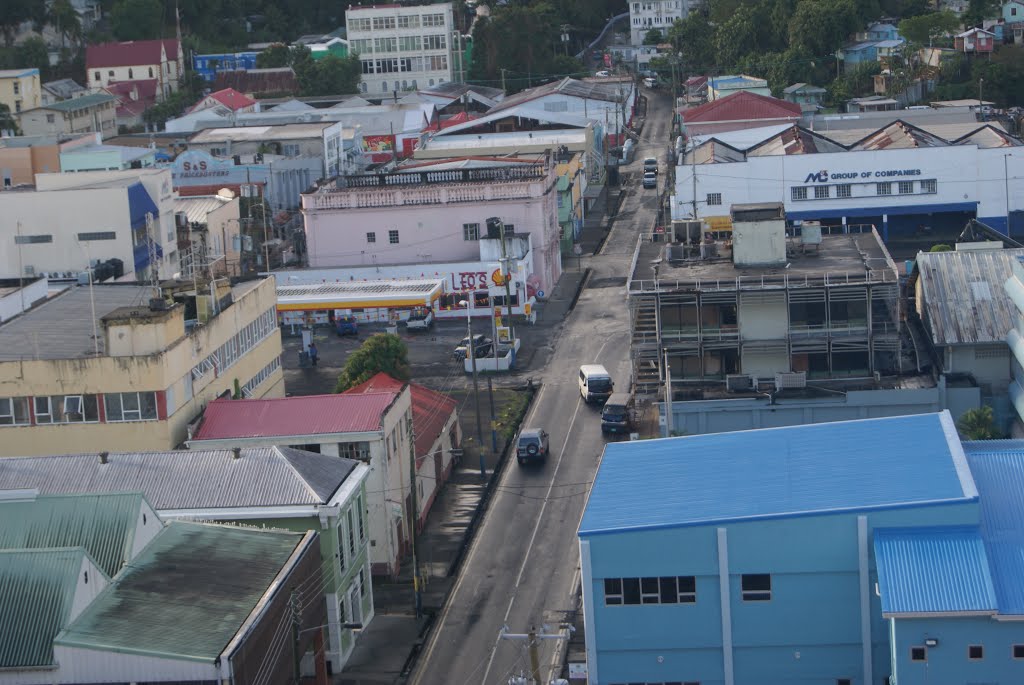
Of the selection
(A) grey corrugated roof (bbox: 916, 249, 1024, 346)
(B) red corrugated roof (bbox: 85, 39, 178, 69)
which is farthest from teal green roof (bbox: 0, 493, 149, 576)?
(B) red corrugated roof (bbox: 85, 39, 178, 69)

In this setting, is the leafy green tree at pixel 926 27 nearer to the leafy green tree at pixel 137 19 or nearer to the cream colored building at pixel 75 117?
the cream colored building at pixel 75 117

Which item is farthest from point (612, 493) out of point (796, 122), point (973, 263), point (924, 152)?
point (796, 122)

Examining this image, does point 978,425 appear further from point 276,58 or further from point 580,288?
point 276,58

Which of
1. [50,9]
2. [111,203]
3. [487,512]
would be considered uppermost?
[50,9]

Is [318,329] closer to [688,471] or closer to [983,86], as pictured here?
[688,471]

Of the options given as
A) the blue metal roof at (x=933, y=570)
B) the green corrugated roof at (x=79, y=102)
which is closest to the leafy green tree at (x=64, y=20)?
the green corrugated roof at (x=79, y=102)
